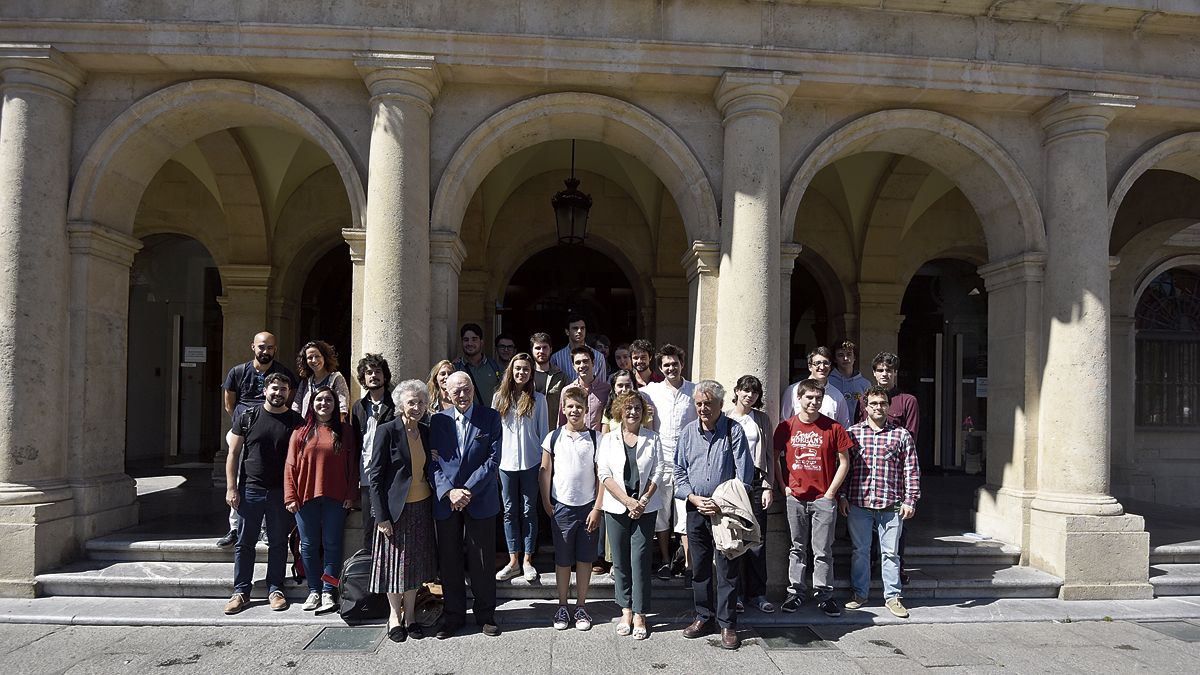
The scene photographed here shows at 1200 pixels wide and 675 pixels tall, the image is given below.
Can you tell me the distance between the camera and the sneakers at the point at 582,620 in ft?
15.8

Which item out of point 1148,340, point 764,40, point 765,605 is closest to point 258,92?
point 764,40

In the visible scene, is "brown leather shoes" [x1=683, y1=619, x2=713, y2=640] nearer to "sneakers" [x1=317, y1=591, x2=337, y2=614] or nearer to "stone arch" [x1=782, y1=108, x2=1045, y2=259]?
"sneakers" [x1=317, y1=591, x2=337, y2=614]

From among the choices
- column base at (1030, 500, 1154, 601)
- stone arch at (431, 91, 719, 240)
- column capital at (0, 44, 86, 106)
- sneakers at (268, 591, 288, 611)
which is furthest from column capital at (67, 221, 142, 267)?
column base at (1030, 500, 1154, 601)

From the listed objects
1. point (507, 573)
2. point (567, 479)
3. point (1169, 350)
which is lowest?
point (507, 573)

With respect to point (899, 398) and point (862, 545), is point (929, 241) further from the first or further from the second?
point (862, 545)

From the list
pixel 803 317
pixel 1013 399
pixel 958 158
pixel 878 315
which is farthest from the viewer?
pixel 803 317


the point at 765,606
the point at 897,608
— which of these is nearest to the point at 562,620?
the point at 765,606

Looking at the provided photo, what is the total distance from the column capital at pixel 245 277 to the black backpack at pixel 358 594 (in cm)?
591

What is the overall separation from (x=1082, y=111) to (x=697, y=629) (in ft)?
18.1

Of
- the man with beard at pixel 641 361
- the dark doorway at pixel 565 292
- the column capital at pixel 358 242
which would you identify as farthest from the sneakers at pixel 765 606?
the dark doorway at pixel 565 292

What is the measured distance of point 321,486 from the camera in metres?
4.91

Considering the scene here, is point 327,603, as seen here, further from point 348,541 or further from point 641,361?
point 641,361

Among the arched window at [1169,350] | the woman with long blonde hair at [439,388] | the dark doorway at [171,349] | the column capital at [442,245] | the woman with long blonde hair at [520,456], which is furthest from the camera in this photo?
the dark doorway at [171,349]

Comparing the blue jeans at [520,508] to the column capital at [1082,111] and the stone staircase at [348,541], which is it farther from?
the column capital at [1082,111]
